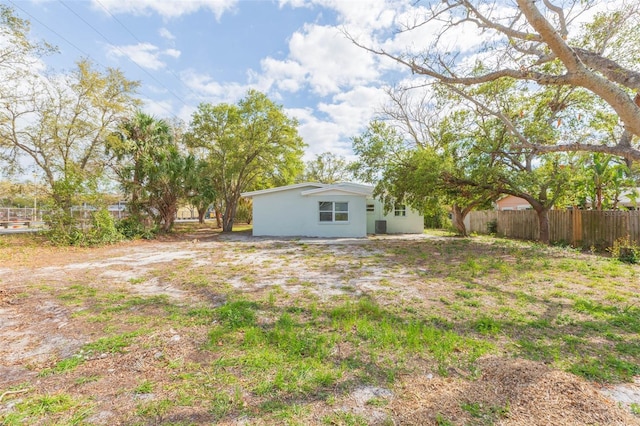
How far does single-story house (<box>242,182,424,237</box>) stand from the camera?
14.5m

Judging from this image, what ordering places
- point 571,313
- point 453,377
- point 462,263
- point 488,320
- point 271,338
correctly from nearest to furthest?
point 453,377, point 271,338, point 488,320, point 571,313, point 462,263

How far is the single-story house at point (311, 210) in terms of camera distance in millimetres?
14547

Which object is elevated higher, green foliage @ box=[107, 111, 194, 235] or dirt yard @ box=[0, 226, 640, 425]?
green foliage @ box=[107, 111, 194, 235]

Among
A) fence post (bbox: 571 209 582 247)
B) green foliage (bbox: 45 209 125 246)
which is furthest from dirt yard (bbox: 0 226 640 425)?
fence post (bbox: 571 209 582 247)

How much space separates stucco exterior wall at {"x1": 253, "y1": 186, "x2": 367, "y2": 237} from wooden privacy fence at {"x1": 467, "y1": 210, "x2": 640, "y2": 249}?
7.69 metres

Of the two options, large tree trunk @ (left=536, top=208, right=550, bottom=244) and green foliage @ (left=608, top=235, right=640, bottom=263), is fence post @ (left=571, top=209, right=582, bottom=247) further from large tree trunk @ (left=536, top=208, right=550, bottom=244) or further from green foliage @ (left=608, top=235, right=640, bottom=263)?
green foliage @ (left=608, top=235, right=640, bottom=263)

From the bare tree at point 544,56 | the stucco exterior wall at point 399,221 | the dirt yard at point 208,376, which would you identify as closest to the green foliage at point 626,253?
the bare tree at point 544,56

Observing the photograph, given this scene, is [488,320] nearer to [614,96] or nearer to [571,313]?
[571,313]

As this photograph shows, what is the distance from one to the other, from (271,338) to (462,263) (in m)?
6.04

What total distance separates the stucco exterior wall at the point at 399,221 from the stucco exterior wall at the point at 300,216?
320 cm

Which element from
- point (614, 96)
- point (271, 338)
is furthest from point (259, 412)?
point (614, 96)

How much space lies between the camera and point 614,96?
2.75 m

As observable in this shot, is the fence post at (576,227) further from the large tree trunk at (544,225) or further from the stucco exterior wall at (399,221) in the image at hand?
the stucco exterior wall at (399,221)

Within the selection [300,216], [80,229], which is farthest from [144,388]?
[300,216]
